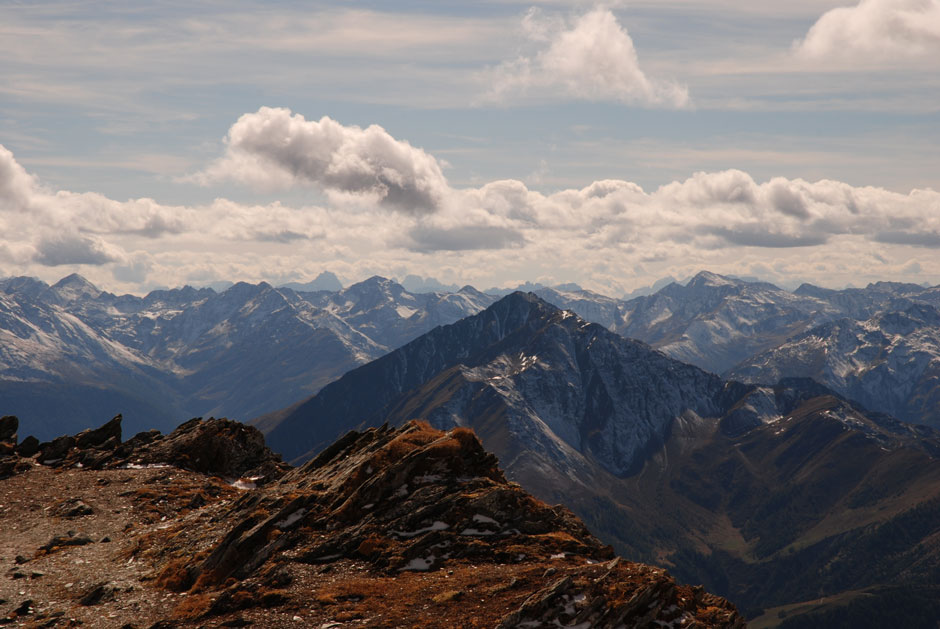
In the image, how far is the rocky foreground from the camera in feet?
152

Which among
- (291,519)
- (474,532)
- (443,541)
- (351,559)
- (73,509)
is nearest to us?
(351,559)

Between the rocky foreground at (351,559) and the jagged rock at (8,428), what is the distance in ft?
118

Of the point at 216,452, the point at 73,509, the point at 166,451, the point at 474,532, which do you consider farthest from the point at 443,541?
the point at 166,451

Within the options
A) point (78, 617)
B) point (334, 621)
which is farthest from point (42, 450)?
point (334, 621)

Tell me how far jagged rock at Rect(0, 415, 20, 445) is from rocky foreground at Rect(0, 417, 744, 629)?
36.1 metres

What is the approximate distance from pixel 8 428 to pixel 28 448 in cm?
740

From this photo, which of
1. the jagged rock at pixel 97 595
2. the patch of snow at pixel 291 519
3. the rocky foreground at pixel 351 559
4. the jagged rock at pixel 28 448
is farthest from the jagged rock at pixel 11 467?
the patch of snow at pixel 291 519

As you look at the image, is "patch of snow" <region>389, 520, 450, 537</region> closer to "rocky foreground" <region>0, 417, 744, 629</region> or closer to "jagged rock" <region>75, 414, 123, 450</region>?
"rocky foreground" <region>0, 417, 744, 629</region>

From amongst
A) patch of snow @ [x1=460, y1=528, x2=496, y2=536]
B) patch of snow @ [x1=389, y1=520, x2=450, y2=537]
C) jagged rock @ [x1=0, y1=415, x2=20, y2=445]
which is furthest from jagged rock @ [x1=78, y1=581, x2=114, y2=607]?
jagged rock @ [x1=0, y1=415, x2=20, y2=445]

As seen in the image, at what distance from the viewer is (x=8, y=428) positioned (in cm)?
12119

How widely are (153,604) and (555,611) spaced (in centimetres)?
3097

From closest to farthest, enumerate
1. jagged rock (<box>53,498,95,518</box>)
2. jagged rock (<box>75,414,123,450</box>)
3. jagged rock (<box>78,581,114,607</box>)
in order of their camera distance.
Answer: jagged rock (<box>78,581,114,607</box>), jagged rock (<box>53,498,95,518</box>), jagged rock (<box>75,414,123,450</box>)

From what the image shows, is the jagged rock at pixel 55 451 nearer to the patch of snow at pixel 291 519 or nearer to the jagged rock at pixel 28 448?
the jagged rock at pixel 28 448

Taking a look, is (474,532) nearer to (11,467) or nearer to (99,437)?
(11,467)
